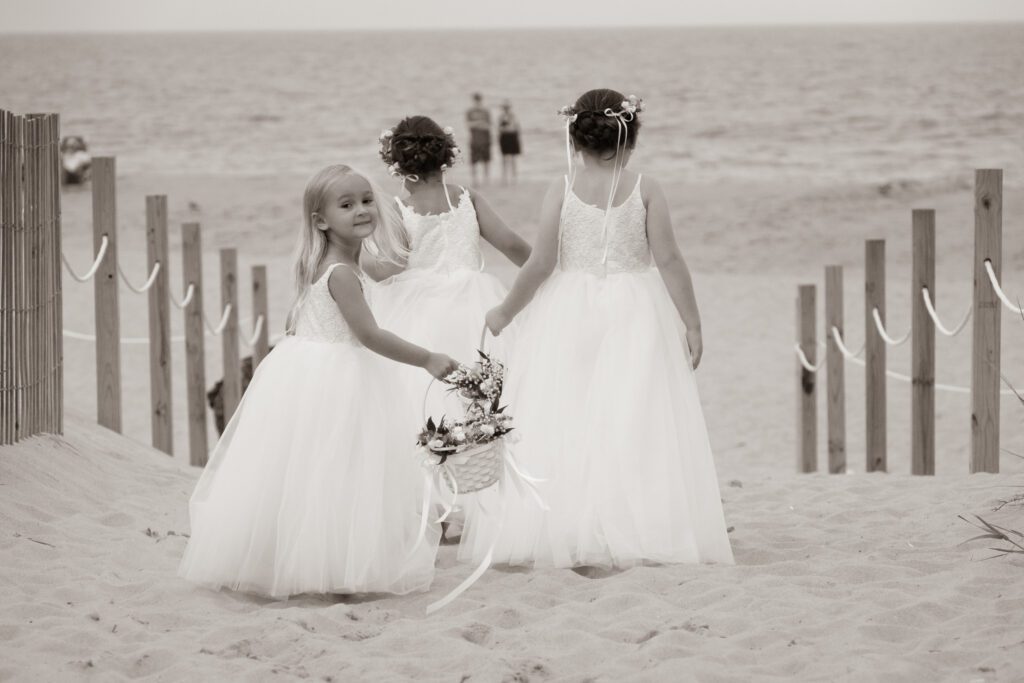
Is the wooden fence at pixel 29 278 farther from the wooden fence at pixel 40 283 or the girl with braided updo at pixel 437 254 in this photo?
the girl with braided updo at pixel 437 254

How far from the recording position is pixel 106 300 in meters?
7.89

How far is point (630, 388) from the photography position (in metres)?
5.20

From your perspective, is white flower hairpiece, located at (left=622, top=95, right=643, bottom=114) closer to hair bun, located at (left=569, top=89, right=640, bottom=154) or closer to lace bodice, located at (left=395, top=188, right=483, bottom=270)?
hair bun, located at (left=569, top=89, right=640, bottom=154)

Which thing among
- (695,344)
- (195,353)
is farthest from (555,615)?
(195,353)

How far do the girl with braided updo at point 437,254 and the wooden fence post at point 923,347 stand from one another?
292 cm

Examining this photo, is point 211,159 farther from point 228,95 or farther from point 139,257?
point 228,95

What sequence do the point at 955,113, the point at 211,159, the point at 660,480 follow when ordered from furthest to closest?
the point at 955,113 < the point at 211,159 < the point at 660,480

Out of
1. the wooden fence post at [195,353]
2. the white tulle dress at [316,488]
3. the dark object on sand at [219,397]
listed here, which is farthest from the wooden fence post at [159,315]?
the white tulle dress at [316,488]

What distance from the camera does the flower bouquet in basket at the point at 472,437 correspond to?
464 centimetres

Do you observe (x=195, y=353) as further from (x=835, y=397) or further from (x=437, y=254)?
(x=835, y=397)

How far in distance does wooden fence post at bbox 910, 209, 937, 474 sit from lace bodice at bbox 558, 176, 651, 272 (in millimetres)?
2921

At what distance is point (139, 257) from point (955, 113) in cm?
3737

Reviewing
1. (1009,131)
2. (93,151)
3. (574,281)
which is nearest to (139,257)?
(574,281)

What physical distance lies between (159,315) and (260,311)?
1613 millimetres
